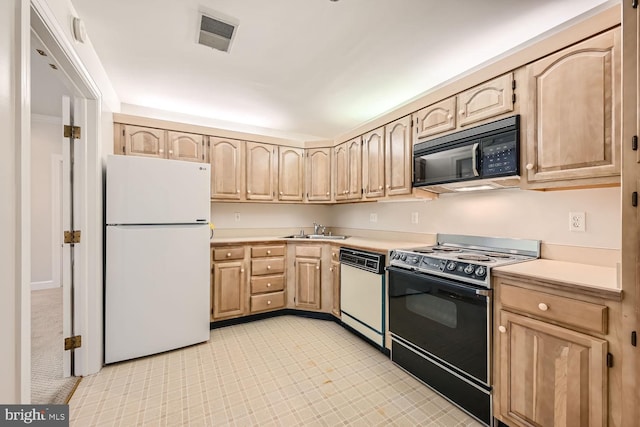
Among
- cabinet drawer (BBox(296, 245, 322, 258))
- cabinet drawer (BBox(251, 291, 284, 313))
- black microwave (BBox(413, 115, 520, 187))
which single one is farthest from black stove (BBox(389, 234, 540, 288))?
cabinet drawer (BBox(251, 291, 284, 313))

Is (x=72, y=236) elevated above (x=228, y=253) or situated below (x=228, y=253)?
above

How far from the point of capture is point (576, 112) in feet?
4.79

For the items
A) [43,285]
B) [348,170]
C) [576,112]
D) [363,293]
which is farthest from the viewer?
[43,285]

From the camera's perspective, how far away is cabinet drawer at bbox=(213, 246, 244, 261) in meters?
2.90

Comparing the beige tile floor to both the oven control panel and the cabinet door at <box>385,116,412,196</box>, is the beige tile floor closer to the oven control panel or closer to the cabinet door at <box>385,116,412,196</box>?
the oven control panel

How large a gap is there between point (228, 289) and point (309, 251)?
0.99m

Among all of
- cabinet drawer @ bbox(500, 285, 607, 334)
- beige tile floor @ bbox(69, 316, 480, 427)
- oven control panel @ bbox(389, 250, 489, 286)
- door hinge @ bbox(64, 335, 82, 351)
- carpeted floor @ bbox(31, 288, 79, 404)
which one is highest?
oven control panel @ bbox(389, 250, 489, 286)

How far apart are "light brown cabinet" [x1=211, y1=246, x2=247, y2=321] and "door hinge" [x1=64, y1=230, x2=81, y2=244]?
43.4 inches

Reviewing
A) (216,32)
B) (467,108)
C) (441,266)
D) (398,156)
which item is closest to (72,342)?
(216,32)

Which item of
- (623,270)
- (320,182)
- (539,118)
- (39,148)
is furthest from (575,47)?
(39,148)

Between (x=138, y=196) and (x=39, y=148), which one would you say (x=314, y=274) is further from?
(x=39, y=148)

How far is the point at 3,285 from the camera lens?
3.10ft

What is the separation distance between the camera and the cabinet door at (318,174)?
3617 millimetres

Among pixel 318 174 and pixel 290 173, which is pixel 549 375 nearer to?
pixel 318 174
